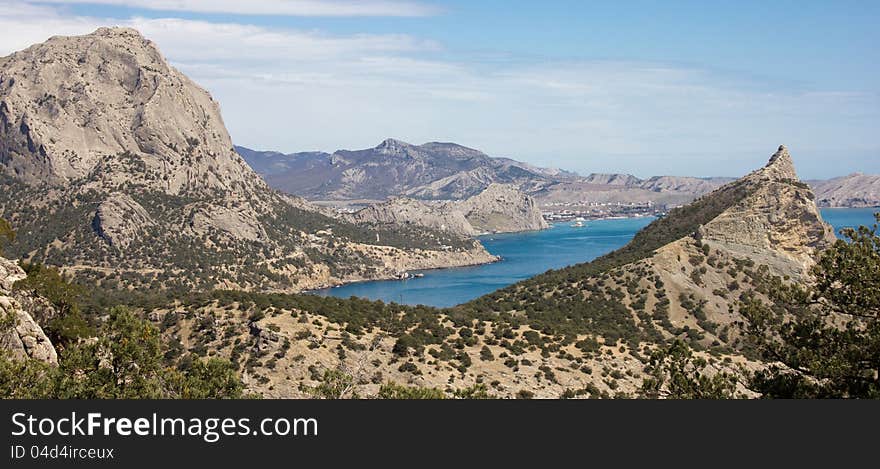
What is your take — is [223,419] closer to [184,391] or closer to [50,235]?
[184,391]

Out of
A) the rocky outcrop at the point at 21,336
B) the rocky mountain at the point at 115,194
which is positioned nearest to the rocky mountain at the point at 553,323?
the rocky outcrop at the point at 21,336

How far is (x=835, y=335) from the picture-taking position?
947 inches

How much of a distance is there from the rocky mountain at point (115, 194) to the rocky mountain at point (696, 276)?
88.8 meters

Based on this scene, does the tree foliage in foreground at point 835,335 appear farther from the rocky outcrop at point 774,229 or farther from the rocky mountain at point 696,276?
the rocky outcrop at point 774,229

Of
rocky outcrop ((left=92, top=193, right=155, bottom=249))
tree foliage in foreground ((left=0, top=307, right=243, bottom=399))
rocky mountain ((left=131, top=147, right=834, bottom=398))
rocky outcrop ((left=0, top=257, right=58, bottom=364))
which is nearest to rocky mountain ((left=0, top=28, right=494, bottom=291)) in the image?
rocky outcrop ((left=92, top=193, right=155, bottom=249))

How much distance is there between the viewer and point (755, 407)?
15.1 metres

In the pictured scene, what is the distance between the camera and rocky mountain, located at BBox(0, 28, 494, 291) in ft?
488

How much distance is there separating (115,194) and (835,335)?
535 feet

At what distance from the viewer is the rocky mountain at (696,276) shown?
6919 centimetres

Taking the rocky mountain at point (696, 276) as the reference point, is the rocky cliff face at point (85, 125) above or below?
above

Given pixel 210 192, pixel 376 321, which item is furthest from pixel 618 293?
pixel 210 192

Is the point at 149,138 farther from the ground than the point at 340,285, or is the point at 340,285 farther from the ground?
the point at 149,138

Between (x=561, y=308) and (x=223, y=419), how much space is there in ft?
202

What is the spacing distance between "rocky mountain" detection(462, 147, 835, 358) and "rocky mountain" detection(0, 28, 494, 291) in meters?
88.8
